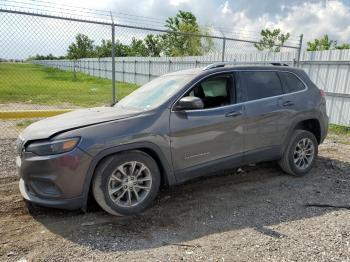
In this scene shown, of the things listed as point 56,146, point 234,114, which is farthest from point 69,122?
point 234,114

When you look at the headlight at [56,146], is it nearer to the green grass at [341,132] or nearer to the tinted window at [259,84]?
the tinted window at [259,84]

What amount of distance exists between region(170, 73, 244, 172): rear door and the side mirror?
64mm

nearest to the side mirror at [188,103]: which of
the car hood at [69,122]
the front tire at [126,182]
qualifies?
the car hood at [69,122]

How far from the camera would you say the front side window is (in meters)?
4.54

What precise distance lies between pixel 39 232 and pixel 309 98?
438cm

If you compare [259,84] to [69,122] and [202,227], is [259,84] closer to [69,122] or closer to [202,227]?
[202,227]

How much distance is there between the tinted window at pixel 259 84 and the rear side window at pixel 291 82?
122 mm

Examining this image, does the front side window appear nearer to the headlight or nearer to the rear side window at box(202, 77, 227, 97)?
the rear side window at box(202, 77, 227, 97)

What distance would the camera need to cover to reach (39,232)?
355 cm

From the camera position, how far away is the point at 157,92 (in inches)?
179

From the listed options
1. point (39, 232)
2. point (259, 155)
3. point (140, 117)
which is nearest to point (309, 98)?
point (259, 155)

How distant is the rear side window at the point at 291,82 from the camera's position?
208 inches

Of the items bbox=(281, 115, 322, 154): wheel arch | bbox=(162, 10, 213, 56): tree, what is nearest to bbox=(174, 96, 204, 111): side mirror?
bbox=(281, 115, 322, 154): wheel arch

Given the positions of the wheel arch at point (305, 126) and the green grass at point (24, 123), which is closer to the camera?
the wheel arch at point (305, 126)
